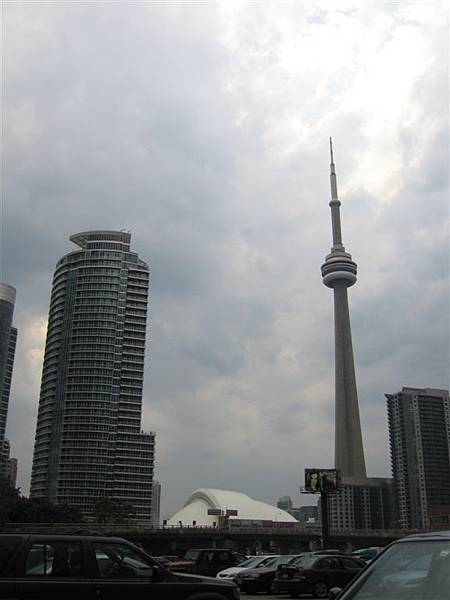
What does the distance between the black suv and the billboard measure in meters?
48.4

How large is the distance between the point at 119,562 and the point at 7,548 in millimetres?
1699

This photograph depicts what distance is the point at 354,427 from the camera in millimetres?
178000

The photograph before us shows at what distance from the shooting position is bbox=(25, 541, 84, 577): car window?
9.36 meters

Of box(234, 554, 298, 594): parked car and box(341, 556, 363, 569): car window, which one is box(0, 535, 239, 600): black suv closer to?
box(341, 556, 363, 569): car window

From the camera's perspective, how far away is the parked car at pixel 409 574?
17.6 ft

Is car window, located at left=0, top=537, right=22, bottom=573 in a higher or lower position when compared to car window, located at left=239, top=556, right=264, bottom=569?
higher

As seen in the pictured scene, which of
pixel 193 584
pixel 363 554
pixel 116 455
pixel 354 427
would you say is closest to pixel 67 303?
pixel 116 455

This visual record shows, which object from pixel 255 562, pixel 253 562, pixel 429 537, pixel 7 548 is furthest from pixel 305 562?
pixel 429 537

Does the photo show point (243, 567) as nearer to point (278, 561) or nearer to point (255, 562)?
point (255, 562)

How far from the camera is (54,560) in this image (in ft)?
31.3

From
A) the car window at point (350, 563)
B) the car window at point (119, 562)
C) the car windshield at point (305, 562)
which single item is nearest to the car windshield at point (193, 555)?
the car windshield at point (305, 562)

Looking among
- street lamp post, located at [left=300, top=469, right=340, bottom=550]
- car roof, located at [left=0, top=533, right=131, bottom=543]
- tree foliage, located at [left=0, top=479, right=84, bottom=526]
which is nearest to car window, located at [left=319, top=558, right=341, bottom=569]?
car roof, located at [left=0, top=533, right=131, bottom=543]

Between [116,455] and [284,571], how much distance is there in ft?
468

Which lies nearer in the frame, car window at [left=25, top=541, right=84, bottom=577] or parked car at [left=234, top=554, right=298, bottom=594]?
car window at [left=25, top=541, right=84, bottom=577]
